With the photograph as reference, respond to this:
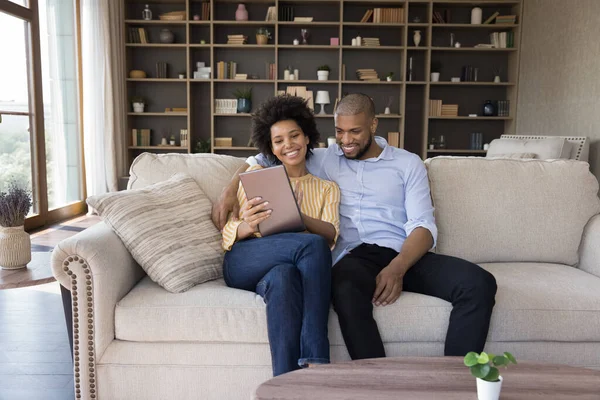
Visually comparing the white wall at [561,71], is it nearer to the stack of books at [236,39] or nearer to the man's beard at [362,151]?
the man's beard at [362,151]

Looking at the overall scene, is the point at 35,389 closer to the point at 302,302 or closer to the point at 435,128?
the point at 302,302

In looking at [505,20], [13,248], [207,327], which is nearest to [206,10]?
[505,20]

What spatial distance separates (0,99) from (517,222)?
13.3ft

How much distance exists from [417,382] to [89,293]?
3.34 feet

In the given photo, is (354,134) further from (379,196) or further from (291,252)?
(291,252)

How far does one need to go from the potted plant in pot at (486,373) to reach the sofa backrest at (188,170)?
1.40 m

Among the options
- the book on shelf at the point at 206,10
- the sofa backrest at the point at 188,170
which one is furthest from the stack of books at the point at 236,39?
the sofa backrest at the point at 188,170

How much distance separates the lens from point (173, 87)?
6566 millimetres

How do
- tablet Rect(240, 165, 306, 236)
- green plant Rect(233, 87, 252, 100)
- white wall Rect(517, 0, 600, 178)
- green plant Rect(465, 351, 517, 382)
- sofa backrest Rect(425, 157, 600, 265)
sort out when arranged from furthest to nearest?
green plant Rect(233, 87, 252, 100)
white wall Rect(517, 0, 600, 178)
sofa backrest Rect(425, 157, 600, 265)
tablet Rect(240, 165, 306, 236)
green plant Rect(465, 351, 517, 382)

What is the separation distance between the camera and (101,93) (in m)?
5.76

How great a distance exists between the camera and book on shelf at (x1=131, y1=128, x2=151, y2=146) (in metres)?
6.39

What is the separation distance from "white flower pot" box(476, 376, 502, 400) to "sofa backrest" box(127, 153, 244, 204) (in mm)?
1405

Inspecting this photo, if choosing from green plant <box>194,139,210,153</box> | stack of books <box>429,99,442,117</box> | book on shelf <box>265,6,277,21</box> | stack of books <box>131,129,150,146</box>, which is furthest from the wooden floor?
stack of books <box>429,99,442,117</box>

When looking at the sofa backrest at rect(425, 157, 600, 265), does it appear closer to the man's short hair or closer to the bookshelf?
→ the man's short hair
